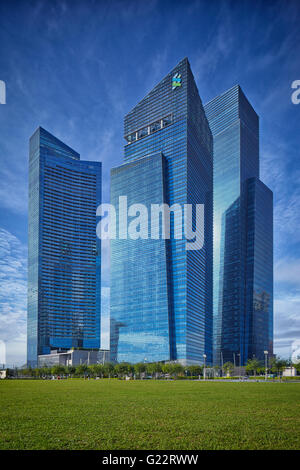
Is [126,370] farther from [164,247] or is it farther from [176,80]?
[176,80]

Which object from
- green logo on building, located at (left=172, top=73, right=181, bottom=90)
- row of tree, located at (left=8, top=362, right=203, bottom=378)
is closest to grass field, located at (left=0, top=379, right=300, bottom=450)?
row of tree, located at (left=8, top=362, right=203, bottom=378)

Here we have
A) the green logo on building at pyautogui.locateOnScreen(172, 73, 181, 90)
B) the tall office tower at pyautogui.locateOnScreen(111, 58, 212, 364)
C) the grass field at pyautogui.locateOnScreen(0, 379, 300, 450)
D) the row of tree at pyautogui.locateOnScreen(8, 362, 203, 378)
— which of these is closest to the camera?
the grass field at pyautogui.locateOnScreen(0, 379, 300, 450)

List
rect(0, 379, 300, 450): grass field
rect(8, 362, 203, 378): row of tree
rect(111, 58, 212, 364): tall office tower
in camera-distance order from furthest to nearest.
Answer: rect(111, 58, 212, 364): tall office tower, rect(8, 362, 203, 378): row of tree, rect(0, 379, 300, 450): grass field

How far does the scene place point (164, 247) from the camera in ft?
494

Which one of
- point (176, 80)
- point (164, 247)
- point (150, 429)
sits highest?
point (176, 80)

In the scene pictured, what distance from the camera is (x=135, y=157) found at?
182 m

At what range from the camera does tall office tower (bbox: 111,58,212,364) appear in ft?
482

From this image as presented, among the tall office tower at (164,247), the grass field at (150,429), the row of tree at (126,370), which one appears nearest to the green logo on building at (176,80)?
the tall office tower at (164,247)

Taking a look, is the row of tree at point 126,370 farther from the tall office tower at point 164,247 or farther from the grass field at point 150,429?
the grass field at point 150,429

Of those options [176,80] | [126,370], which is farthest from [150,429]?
[176,80]

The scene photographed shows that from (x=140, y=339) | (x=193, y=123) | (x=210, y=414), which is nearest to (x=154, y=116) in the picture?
(x=193, y=123)

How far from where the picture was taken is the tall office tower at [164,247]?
147000mm

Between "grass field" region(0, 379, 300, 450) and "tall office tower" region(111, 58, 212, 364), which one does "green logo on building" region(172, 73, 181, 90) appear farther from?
"grass field" region(0, 379, 300, 450)
